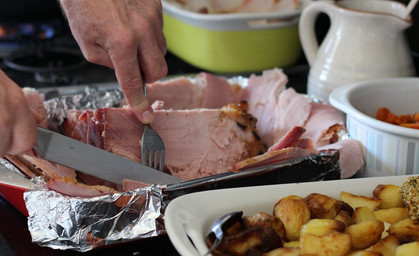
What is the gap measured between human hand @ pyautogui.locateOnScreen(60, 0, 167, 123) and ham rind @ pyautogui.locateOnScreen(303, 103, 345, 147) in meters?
0.39

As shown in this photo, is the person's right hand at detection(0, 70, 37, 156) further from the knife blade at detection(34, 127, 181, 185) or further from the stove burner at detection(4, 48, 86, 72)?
the stove burner at detection(4, 48, 86, 72)

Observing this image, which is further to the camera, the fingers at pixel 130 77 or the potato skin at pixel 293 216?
the fingers at pixel 130 77

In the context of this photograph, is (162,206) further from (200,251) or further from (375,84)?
(375,84)

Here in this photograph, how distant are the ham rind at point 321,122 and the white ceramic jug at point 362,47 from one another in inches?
4.7

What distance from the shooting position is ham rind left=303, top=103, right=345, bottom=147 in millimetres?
1274

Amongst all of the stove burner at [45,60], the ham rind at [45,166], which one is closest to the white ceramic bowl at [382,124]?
the ham rind at [45,166]

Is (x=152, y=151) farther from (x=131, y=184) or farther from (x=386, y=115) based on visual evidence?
(x=386, y=115)

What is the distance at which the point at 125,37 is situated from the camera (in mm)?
1046

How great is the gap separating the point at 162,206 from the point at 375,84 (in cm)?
62

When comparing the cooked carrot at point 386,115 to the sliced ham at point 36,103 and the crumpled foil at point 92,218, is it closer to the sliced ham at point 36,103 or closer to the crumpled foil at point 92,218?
the crumpled foil at point 92,218

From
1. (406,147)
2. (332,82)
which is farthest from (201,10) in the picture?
(406,147)

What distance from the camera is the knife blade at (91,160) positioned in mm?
1011

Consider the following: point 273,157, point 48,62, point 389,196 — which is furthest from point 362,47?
point 48,62

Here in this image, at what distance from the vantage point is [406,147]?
1.10m
